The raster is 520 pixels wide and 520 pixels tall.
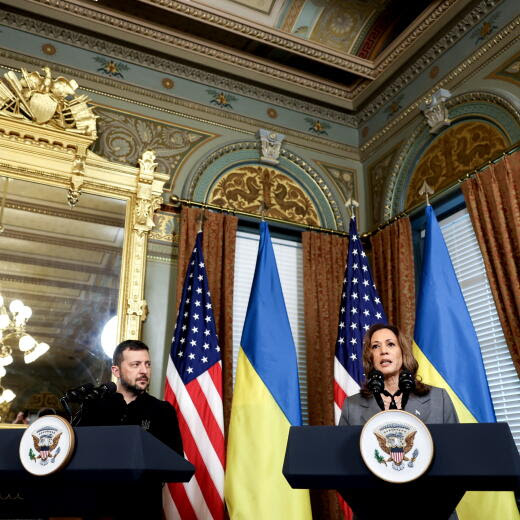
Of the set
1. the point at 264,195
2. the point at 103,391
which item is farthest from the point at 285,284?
the point at 103,391

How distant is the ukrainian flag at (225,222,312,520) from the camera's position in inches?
145

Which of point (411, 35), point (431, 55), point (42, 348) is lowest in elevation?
point (42, 348)

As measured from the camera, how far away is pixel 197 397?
4.09m

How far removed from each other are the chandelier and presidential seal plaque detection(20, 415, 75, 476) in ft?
8.15

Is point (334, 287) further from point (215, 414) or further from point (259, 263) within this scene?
point (215, 414)

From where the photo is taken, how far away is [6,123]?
4719 millimetres

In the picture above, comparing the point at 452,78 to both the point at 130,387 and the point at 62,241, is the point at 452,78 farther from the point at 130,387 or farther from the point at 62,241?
the point at 130,387

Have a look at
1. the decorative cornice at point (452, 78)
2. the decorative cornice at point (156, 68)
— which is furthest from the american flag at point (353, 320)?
the decorative cornice at point (156, 68)

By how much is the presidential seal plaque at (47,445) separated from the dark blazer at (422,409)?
3.88ft

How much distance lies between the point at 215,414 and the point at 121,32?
374 cm

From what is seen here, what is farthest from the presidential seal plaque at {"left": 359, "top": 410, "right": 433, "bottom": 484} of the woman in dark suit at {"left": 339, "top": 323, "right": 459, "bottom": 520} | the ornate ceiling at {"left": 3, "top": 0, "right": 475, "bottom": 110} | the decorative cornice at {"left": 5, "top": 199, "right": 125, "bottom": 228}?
the ornate ceiling at {"left": 3, "top": 0, "right": 475, "bottom": 110}

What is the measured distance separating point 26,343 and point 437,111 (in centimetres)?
403

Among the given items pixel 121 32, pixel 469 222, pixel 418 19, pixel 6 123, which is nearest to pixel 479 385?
pixel 469 222

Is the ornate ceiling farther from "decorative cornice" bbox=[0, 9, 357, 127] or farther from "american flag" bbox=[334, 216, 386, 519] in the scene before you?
"american flag" bbox=[334, 216, 386, 519]
